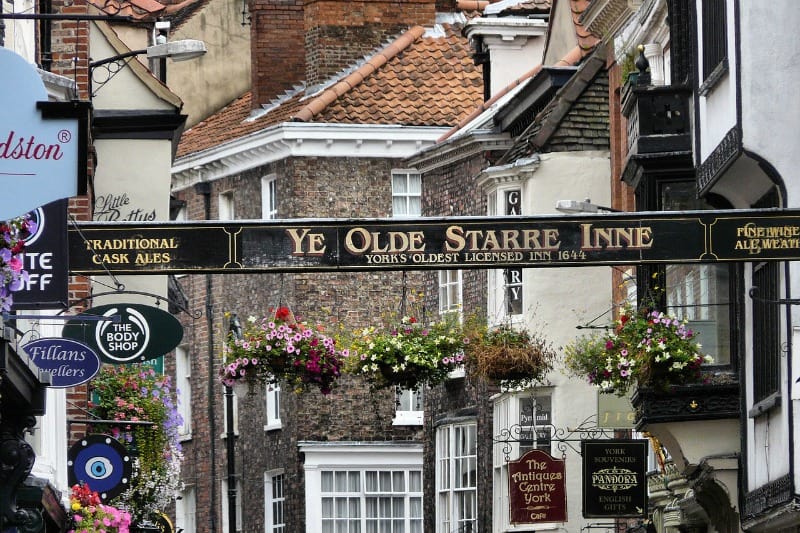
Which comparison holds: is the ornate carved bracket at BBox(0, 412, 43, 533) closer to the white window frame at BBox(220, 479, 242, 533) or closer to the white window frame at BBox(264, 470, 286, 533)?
the white window frame at BBox(264, 470, 286, 533)

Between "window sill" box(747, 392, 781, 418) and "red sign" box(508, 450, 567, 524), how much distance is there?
34.3ft

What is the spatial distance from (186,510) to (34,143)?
127 ft

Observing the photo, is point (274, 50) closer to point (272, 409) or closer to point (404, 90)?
point (404, 90)

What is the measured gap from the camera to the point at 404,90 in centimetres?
4859

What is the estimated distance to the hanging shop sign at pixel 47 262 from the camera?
18.3 m

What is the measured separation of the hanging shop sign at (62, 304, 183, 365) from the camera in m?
22.0

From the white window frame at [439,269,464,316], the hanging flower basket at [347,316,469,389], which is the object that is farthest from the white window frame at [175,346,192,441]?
the hanging flower basket at [347,316,469,389]

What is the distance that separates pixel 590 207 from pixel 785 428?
8.42 meters

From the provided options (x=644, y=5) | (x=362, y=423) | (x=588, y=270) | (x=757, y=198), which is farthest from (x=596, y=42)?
(x=757, y=198)

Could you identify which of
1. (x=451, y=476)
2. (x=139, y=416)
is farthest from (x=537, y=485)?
(x=451, y=476)

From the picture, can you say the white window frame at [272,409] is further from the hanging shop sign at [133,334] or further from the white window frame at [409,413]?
the hanging shop sign at [133,334]

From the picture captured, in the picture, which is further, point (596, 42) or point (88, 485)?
point (596, 42)

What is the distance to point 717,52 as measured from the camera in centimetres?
2250

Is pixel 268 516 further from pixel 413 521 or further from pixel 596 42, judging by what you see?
pixel 596 42
